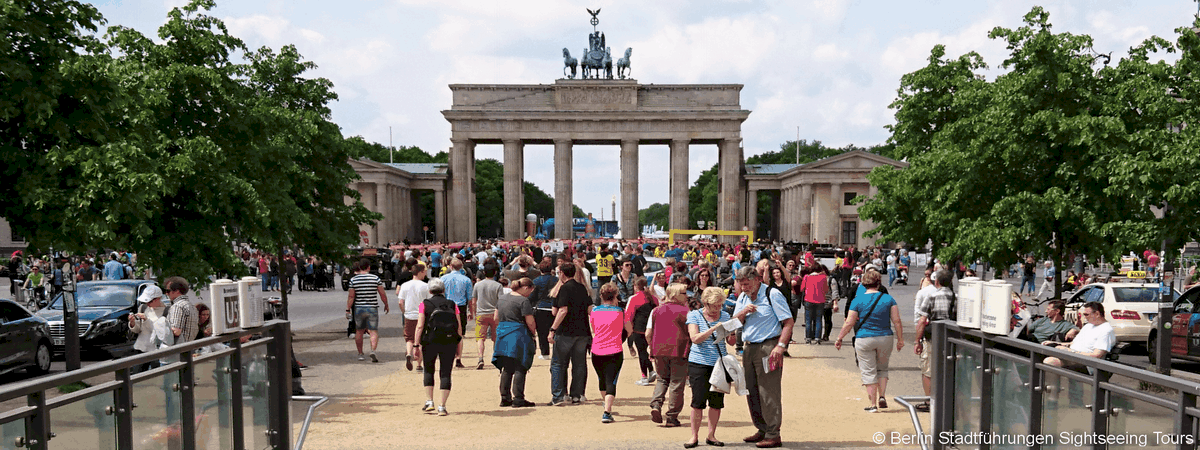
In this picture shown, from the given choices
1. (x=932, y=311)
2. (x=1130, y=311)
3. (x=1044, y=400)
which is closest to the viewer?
(x=1044, y=400)

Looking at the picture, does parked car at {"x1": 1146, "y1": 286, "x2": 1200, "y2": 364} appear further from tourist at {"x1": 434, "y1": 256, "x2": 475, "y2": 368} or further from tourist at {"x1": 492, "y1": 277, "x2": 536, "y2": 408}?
tourist at {"x1": 434, "y1": 256, "x2": 475, "y2": 368}

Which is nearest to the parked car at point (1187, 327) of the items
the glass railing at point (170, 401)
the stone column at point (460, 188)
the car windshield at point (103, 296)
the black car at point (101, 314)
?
the glass railing at point (170, 401)

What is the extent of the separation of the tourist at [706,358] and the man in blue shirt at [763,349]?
0.05 m

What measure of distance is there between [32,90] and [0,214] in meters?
1.73

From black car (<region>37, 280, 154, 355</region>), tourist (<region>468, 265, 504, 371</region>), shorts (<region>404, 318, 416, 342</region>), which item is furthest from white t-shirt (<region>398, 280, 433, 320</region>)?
black car (<region>37, 280, 154, 355</region>)

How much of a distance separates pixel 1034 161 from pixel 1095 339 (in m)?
11.4

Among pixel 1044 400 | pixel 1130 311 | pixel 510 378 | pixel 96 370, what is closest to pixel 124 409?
pixel 96 370

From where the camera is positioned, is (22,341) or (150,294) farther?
(22,341)

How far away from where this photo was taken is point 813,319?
18.7m

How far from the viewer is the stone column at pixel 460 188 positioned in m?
83.6

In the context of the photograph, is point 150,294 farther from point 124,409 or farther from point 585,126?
point 585,126

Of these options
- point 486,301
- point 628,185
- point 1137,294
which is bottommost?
point 1137,294

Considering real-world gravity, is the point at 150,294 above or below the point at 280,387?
above

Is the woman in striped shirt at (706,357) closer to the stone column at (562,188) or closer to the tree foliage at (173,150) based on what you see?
the tree foliage at (173,150)
